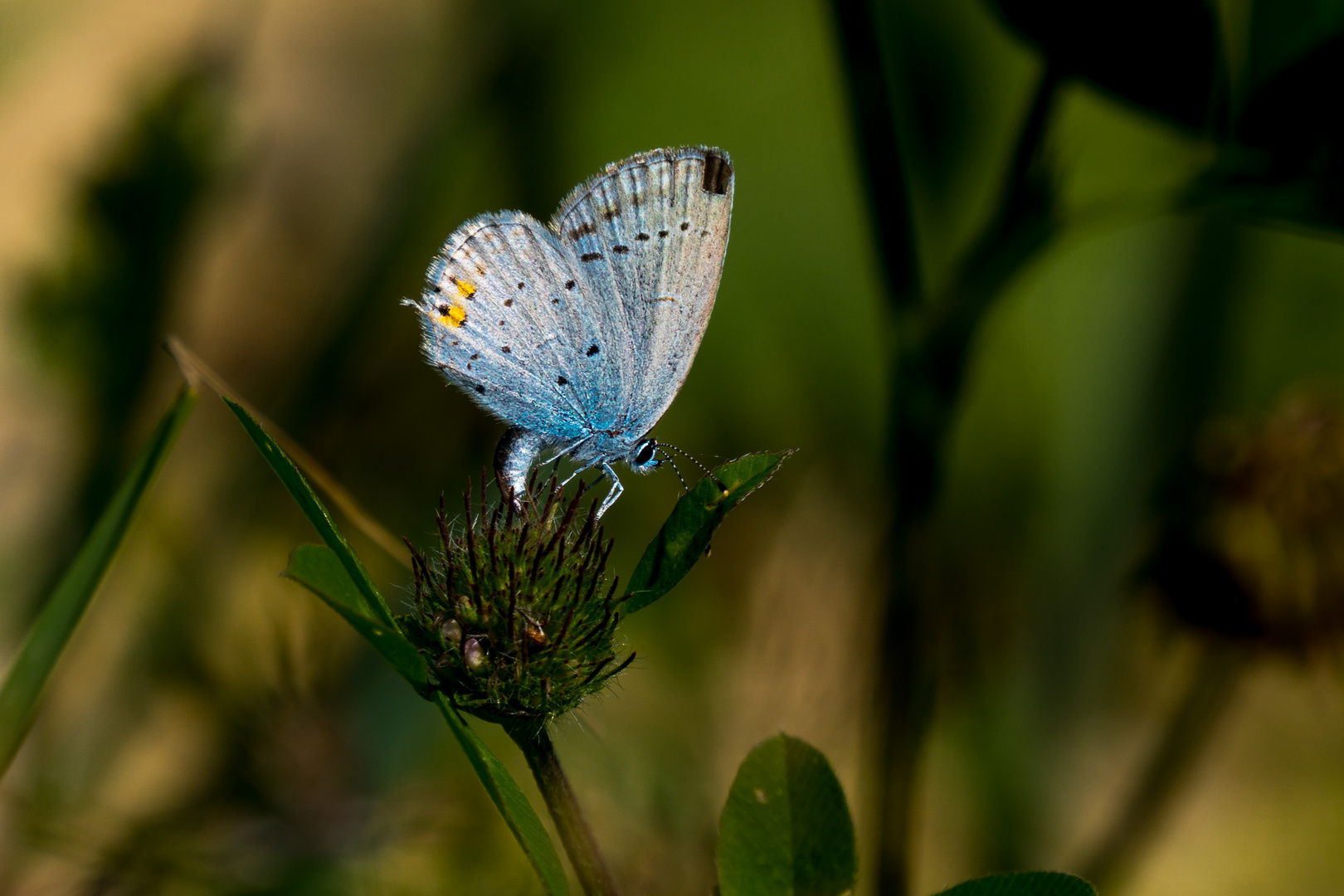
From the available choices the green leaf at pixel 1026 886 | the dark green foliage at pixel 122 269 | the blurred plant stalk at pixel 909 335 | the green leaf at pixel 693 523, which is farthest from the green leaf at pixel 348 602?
the dark green foliage at pixel 122 269

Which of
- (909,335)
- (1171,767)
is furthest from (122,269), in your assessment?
(1171,767)

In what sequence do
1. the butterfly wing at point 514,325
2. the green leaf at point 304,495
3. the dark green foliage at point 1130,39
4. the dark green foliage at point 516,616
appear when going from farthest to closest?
the butterfly wing at point 514,325 → the dark green foliage at point 1130,39 → the dark green foliage at point 516,616 → the green leaf at point 304,495

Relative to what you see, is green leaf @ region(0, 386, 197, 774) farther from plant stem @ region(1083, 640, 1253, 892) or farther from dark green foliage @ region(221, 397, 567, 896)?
plant stem @ region(1083, 640, 1253, 892)

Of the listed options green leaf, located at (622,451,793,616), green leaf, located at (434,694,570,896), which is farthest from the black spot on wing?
green leaf, located at (434,694,570,896)

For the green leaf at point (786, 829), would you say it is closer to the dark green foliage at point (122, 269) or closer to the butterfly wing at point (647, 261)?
the butterfly wing at point (647, 261)

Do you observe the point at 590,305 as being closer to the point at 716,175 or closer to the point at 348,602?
the point at 716,175

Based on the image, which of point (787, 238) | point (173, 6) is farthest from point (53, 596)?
point (173, 6)
